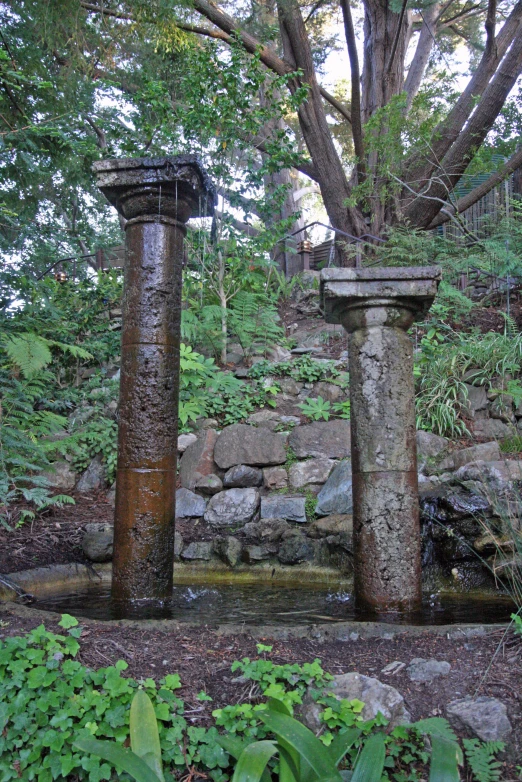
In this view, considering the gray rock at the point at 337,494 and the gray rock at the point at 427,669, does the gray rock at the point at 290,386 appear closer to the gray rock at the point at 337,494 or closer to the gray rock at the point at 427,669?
the gray rock at the point at 337,494

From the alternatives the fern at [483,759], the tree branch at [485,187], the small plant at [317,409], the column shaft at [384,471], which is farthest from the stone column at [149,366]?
the tree branch at [485,187]

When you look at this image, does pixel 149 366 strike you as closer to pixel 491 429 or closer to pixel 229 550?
pixel 229 550

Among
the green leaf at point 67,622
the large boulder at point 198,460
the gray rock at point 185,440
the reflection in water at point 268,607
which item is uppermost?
the gray rock at point 185,440

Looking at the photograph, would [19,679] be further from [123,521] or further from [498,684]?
[498,684]

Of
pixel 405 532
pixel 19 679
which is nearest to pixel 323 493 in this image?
pixel 405 532

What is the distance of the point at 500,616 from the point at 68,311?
744cm

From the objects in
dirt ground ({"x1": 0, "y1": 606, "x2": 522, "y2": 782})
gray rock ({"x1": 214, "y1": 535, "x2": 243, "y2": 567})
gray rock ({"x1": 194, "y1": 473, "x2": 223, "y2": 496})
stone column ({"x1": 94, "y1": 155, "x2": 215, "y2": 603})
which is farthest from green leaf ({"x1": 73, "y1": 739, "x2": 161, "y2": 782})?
gray rock ({"x1": 194, "y1": 473, "x2": 223, "y2": 496})

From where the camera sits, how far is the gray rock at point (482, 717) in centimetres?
225

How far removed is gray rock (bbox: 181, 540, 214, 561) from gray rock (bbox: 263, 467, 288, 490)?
1.22 metres

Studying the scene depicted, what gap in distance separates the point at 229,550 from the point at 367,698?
294 centimetres

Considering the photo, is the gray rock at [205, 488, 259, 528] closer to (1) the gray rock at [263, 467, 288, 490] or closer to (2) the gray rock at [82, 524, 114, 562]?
(1) the gray rock at [263, 467, 288, 490]

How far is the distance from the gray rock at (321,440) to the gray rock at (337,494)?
2.03ft

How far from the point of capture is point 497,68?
9.49 m

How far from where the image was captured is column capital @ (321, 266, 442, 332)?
12.2 feet
